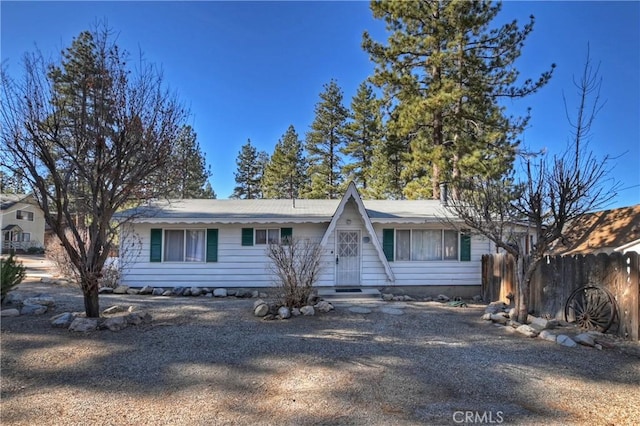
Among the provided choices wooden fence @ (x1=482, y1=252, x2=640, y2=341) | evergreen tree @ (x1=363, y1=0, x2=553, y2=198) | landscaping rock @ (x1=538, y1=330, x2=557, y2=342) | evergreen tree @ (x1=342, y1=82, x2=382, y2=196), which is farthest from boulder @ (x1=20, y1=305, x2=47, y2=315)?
evergreen tree @ (x1=342, y1=82, x2=382, y2=196)

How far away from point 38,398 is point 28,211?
41.0 m

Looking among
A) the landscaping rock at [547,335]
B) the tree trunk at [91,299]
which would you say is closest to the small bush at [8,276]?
the tree trunk at [91,299]

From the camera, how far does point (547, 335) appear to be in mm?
6758

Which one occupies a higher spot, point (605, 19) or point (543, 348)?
point (605, 19)

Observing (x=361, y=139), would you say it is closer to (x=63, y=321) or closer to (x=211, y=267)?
(x=211, y=267)

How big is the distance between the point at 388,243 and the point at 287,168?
2247cm

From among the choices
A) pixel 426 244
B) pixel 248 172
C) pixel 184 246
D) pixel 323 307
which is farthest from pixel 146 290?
pixel 248 172

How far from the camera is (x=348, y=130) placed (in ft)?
95.8

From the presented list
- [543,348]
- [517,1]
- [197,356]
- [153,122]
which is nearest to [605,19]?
[517,1]

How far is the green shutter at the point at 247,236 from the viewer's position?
12055 mm

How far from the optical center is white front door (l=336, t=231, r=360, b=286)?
40.1ft

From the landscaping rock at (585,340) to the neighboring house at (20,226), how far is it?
36897mm

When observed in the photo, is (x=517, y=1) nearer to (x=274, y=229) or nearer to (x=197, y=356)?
(x=274, y=229)

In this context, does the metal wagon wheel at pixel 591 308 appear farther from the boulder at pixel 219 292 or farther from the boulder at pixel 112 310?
the boulder at pixel 112 310
